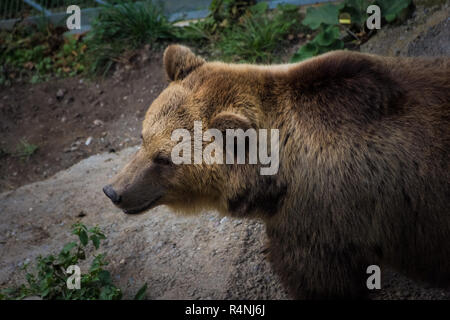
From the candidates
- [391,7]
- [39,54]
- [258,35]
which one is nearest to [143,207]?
[391,7]

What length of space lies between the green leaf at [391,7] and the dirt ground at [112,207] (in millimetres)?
172

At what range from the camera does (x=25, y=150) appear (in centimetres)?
667

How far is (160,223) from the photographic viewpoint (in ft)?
14.4

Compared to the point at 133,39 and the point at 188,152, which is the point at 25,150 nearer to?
the point at 133,39

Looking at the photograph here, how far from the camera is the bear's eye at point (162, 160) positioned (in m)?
3.07

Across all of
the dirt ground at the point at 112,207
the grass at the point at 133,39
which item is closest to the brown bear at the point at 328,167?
the dirt ground at the point at 112,207

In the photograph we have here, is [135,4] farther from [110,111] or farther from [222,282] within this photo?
[222,282]

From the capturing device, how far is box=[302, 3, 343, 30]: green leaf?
240 inches

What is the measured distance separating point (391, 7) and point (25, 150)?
17.2ft

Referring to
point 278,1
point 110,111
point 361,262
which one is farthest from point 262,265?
point 278,1

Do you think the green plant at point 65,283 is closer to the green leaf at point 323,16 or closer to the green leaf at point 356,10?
Result: the green leaf at point 323,16
